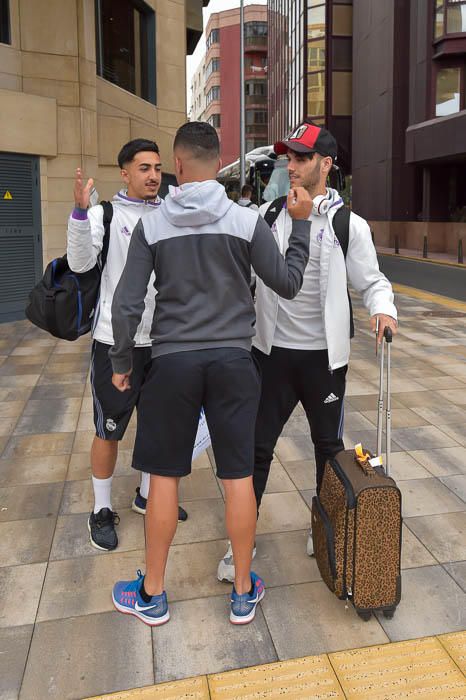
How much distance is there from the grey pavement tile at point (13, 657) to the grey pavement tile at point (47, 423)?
9.04 feet

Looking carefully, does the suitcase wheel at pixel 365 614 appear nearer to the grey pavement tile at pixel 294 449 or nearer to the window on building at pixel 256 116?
the grey pavement tile at pixel 294 449

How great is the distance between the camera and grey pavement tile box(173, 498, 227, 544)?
367 centimetres

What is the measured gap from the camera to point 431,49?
28.7 metres

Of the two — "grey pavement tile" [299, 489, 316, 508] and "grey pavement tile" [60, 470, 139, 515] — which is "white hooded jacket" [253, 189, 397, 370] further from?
"grey pavement tile" [60, 470, 139, 515]

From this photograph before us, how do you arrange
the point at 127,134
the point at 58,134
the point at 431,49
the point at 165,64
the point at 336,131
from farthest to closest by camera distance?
the point at 336,131 → the point at 431,49 → the point at 165,64 → the point at 127,134 → the point at 58,134

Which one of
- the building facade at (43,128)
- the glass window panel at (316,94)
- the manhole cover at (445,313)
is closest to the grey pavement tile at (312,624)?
the building facade at (43,128)

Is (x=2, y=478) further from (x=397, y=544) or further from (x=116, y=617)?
(x=397, y=544)

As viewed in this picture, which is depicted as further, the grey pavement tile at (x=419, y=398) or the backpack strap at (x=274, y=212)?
the grey pavement tile at (x=419, y=398)

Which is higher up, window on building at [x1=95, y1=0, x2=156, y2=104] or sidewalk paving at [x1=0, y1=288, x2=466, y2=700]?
window on building at [x1=95, y1=0, x2=156, y2=104]

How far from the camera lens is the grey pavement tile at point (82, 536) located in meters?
3.52

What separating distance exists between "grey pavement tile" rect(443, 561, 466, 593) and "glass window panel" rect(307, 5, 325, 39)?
44630 mm

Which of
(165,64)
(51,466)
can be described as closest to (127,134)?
(165,64)

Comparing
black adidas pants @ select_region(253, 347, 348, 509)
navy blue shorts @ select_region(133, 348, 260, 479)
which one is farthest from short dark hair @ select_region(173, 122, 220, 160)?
black adidas pants @ select_region(253, 347, 348, 509)

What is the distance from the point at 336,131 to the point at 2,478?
131ft
